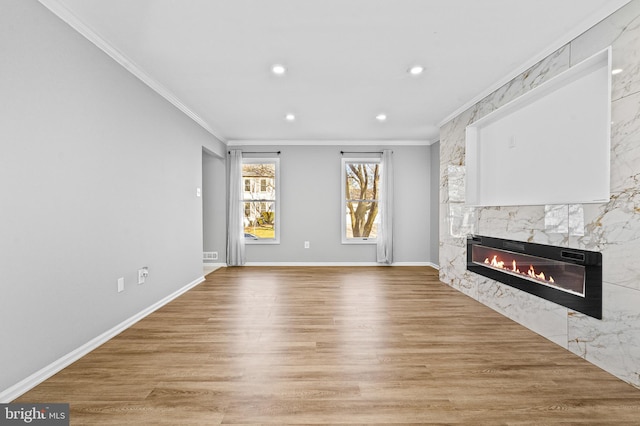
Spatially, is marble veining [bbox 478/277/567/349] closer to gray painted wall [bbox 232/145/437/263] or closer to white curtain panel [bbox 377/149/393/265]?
white curtain panel [bbox 377/149/393/265]

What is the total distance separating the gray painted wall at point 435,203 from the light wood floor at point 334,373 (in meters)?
2.65

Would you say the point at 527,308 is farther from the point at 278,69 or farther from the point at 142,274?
the point at 142,274

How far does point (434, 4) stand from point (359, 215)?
442 centimetres

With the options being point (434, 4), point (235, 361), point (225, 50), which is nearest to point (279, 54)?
point (225, 50)

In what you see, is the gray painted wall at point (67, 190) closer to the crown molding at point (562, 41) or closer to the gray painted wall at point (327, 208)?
the gray painted wall at point (327, 208)

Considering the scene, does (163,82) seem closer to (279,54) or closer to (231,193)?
(279,54)

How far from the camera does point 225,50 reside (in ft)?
8.63

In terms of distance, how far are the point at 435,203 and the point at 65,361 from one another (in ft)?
19.0

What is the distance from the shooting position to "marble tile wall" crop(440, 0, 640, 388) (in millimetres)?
1913

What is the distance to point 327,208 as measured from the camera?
20.0 feet

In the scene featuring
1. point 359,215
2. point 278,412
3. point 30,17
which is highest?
point 30,17

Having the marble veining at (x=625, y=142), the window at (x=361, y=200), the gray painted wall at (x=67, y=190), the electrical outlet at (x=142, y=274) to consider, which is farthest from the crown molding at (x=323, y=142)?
the marble veining at (x=625, y=142)

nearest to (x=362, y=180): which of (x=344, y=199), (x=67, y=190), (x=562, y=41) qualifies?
(x=344, y=199)

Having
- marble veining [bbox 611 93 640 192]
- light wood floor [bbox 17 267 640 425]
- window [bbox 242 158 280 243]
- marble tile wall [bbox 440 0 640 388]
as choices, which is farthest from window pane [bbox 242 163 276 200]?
marble veining [bbox 611 93 640 192]
